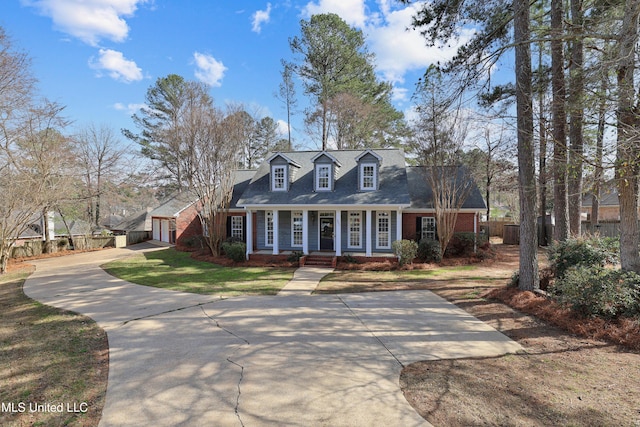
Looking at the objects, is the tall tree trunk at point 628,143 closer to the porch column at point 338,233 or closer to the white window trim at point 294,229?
the porch column at point 338,233

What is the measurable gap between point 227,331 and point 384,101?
2626 cm

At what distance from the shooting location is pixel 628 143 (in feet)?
19.5

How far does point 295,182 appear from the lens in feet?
61.3

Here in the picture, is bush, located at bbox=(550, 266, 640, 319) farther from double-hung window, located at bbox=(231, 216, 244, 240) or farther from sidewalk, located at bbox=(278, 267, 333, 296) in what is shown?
double-hung window, located at bbox=(231, 216, 244, 240)

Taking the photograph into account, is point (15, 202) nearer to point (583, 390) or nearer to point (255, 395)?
point (255, 395)

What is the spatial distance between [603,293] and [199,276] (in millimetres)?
13254

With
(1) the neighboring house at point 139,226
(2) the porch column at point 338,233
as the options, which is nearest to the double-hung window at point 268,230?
(2) the porch column at point 338,233

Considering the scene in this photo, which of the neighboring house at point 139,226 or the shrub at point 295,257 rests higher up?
the neighboring house at point 139,226

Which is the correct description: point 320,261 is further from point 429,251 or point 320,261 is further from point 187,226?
point 187,226

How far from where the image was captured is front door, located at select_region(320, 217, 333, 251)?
17.8 metres

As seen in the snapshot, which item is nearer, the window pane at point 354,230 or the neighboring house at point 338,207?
the neighboring house at point 338,207

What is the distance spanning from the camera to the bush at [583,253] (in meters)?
8.80

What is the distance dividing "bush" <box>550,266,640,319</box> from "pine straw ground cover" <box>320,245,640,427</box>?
28cm

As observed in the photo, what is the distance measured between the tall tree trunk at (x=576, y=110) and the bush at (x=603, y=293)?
195cm
